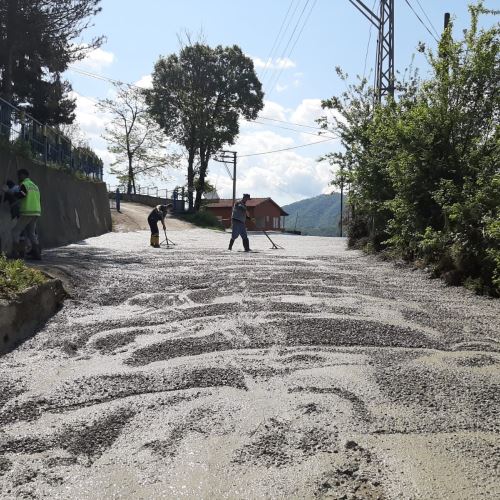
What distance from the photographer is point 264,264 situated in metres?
13.0

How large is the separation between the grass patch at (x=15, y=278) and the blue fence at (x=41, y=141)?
8.31 metres

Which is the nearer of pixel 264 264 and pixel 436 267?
pixel 436 267

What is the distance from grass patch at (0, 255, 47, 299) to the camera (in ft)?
20.8

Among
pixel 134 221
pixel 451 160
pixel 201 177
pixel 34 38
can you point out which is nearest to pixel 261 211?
pixel 201 177

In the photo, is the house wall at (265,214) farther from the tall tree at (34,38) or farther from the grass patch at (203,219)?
the tall tree at (34,38)

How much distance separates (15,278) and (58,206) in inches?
529

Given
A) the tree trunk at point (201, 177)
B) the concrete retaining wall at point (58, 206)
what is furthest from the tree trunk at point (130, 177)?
the concrete retaining wall at point (58, 206)

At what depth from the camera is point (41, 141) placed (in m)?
19.1

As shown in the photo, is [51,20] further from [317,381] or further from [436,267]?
[317,381]

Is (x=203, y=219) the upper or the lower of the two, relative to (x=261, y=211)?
lower

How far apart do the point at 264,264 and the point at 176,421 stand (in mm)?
9232

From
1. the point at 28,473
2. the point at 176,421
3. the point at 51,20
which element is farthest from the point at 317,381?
the point at 51,20

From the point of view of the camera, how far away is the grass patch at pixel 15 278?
250 inches

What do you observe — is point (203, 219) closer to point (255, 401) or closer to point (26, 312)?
point (26, 312)
